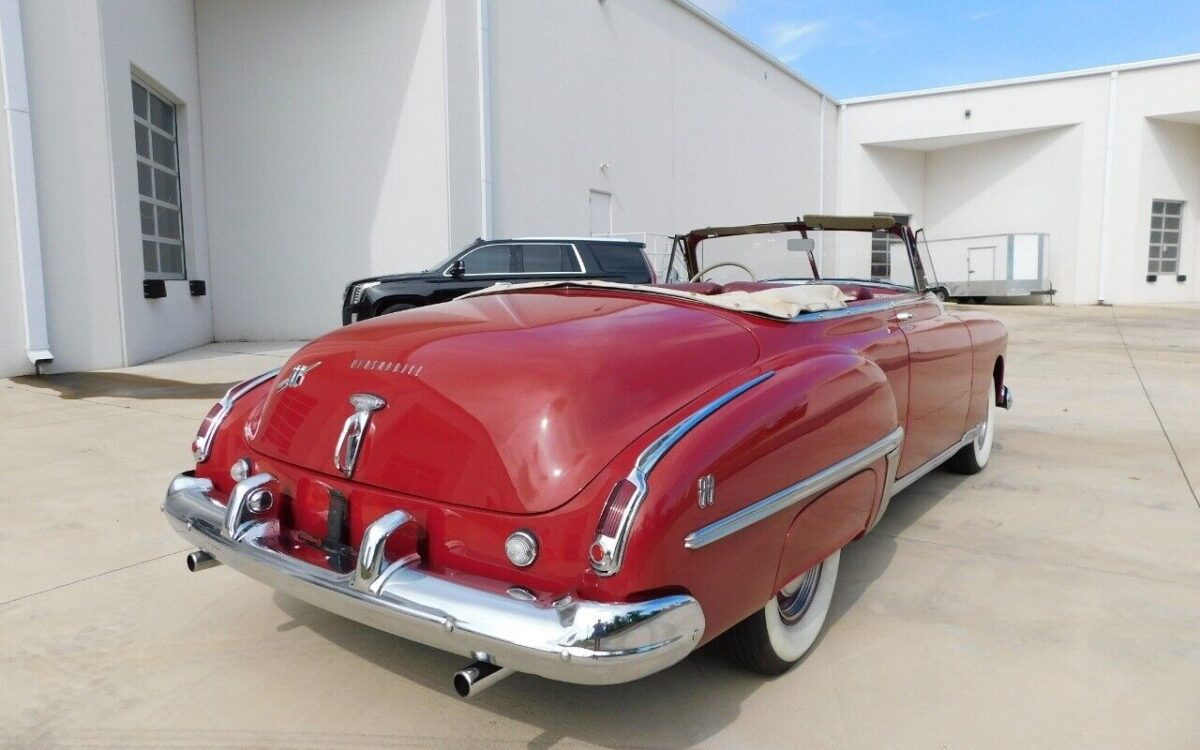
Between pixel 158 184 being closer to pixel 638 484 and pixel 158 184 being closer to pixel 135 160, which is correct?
pixel 135 160

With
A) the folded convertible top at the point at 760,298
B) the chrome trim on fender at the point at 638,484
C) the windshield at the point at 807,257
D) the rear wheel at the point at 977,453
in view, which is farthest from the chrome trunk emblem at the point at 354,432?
the rear wheel at the point at 977,453

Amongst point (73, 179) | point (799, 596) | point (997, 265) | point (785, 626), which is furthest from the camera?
point (997, 265)

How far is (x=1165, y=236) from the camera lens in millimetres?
21609

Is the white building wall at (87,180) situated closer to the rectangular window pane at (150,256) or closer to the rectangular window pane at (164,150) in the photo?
the rectangular window pane at (150,256)

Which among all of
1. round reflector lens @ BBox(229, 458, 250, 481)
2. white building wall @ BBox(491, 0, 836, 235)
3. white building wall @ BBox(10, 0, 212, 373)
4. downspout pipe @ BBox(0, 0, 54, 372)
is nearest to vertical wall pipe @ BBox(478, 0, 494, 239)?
white building wall @ BBox(491, 0, 836, 235)

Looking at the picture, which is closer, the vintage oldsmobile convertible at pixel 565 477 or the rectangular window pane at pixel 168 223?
the vintage oldsmobile convertible at pixel 565 477

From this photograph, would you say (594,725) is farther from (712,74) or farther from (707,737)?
(712,74)

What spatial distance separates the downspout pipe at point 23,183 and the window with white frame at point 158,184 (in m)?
1.51

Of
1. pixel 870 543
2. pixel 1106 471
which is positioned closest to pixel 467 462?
pixel 870 543

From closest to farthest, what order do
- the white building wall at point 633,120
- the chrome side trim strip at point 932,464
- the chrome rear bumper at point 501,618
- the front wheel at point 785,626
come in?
1. the chrome rear bumper at point 501,618
2. the front wheel at point 785,626
3. the chrome side trim strip at point 932,464
4. the white building wall at point 633,120

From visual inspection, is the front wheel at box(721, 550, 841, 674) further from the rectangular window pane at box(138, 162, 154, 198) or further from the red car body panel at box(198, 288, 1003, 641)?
the rectangular window pane at box(138, 162, 154, 198)

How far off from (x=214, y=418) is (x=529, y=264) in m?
6.88

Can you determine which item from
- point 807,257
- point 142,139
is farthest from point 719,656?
point 142,139

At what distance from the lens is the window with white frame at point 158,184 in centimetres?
992
